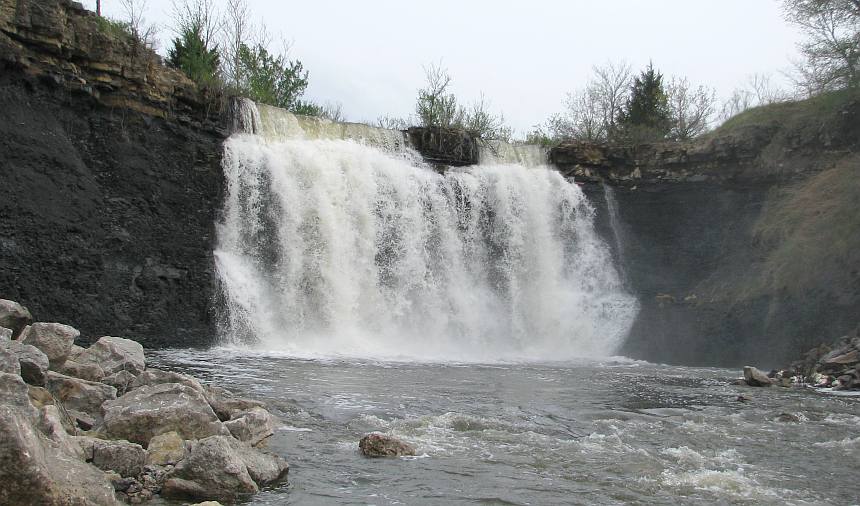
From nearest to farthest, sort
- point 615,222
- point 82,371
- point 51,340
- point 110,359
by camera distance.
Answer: point 82,371 → point 51,340 → point 110,359 → point 615,222

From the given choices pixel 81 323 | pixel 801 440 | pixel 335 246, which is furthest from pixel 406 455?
pixel 335 246

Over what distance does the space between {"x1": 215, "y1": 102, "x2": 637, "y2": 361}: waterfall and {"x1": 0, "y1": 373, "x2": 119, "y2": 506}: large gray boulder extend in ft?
38.2

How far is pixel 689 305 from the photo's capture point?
23.1 metres

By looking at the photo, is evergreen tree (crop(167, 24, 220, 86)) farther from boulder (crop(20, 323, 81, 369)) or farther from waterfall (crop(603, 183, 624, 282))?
boulder (crop(20, 323, 81, 369))

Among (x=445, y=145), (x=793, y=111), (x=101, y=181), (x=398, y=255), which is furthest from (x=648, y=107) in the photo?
(x=101, y=181)

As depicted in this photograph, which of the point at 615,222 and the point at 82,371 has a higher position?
the point at 615,222

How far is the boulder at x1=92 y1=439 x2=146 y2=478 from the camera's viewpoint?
5.16 metres

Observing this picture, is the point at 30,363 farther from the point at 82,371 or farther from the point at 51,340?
the point at 51,340

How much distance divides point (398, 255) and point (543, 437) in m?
13.2

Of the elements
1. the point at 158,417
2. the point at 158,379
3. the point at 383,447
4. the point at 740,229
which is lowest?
the point at 383,447

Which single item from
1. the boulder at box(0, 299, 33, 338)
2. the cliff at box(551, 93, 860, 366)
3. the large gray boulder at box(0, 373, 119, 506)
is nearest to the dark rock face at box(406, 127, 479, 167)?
the cliff at box(551, 93, 860, 366)

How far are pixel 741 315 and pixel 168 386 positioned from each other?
62.1ft

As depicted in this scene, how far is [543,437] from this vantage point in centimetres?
802

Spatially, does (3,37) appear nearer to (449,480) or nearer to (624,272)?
(449,480)
